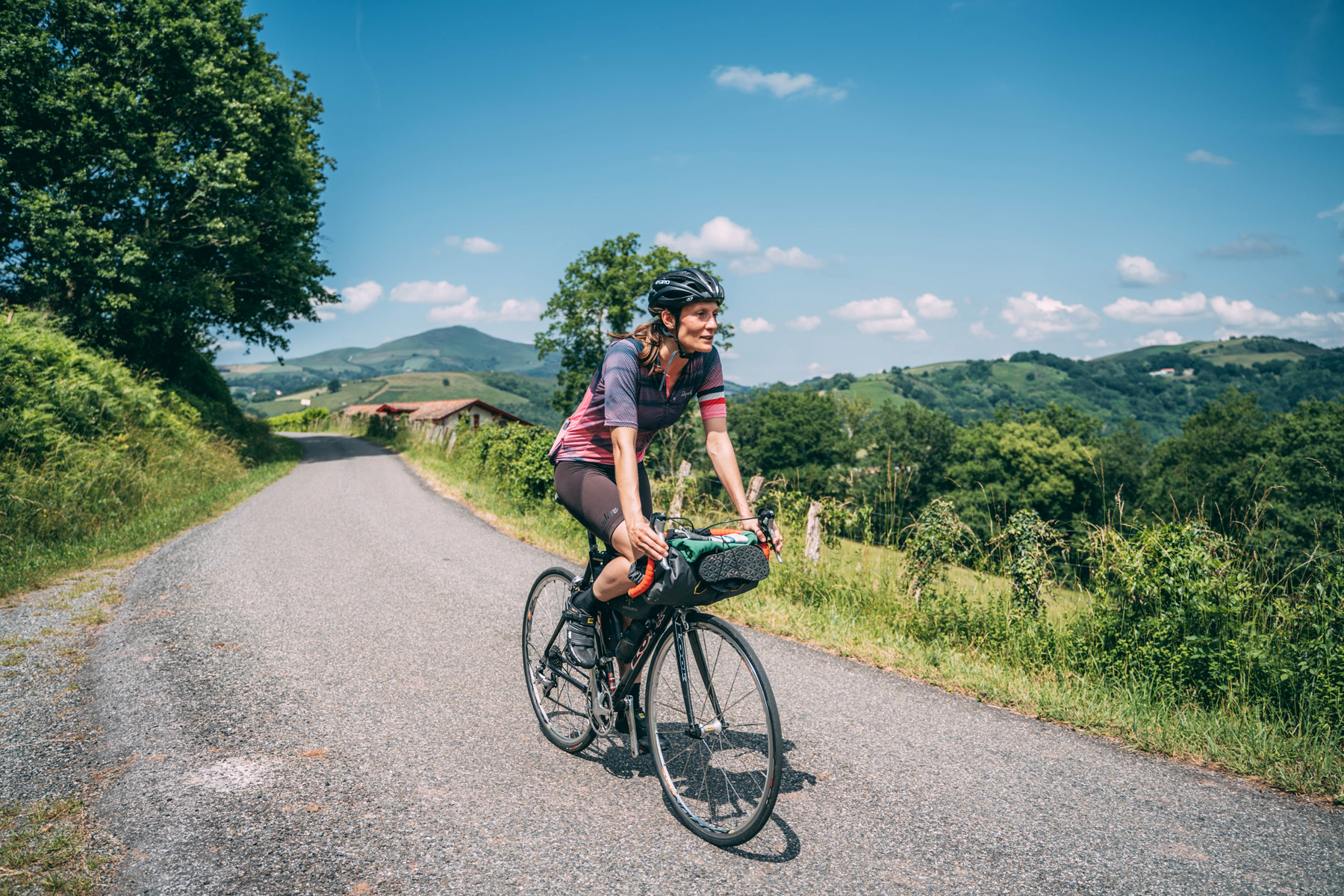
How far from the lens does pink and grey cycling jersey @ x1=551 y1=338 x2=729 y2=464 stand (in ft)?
9.67

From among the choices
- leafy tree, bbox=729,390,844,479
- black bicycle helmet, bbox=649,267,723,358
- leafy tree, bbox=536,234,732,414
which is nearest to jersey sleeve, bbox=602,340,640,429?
black bicycle helmet, bbox=649,267,723,358

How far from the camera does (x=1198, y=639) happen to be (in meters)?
4.32

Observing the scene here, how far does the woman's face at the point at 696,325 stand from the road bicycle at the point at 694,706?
31.2 inches

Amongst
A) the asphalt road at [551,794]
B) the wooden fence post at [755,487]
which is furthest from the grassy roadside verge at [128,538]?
the wooden fence post at [755,487]

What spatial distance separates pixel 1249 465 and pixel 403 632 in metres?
48.7

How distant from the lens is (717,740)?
2914mm

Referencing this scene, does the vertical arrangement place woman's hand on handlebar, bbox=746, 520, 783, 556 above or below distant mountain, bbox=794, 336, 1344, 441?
below

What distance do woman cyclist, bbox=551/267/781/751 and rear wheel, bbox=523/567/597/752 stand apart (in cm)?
31

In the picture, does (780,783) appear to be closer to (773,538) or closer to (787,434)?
(773,538)

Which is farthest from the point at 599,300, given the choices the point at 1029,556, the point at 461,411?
the point at 1029,556

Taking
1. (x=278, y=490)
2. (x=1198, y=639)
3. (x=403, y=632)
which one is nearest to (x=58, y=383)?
(x=278, y=490)

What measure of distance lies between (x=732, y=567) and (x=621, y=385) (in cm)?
92

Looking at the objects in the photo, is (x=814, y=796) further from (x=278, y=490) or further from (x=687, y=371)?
(x=278, y=490)

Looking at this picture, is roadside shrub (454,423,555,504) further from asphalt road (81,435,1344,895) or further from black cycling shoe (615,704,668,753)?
black cycling shoe (615,704,668,753)
